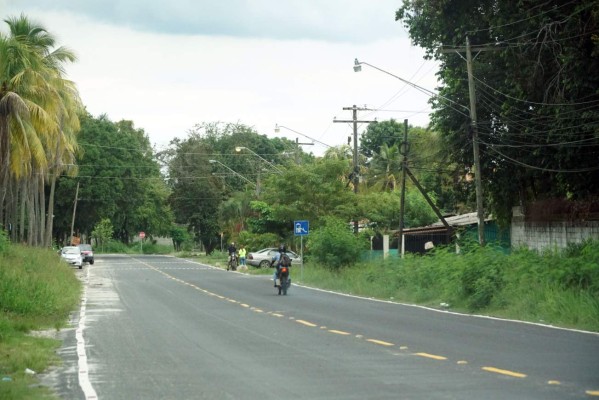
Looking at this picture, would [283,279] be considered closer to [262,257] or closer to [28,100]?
[28,100]

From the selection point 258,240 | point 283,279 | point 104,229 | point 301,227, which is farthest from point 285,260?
point 104,229

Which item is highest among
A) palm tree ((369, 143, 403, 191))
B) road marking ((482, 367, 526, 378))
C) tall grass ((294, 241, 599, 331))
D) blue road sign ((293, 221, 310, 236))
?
palm tree ((369, 143, 403, 191))

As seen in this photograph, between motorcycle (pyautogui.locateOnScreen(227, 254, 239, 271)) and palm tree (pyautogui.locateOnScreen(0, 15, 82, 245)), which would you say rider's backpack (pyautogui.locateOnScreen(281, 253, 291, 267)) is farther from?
motorcycle (pyautogui.locateOnScreen(227, 254, 239, 271))

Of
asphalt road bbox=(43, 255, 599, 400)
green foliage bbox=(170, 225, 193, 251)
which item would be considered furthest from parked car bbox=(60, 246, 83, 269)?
green foliage bbox=(170, 225, 193, 251)

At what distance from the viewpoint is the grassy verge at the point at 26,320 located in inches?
457

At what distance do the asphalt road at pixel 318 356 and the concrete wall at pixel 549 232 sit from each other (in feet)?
39.5

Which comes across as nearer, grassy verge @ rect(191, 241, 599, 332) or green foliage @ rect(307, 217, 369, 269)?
grassy verge @ rect(191, 241, 599, 332)

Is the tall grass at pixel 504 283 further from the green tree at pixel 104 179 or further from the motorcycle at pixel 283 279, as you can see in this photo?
the green tree at pixel 104 179

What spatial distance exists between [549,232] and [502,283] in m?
13.6

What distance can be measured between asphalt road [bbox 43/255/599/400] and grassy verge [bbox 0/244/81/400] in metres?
0.38

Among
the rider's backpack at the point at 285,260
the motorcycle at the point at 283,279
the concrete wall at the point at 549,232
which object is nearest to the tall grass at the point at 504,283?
the motorcycle at the point at 283,279

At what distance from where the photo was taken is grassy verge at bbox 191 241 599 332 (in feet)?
67.8

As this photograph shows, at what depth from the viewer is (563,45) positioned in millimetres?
28125

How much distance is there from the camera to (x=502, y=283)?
2498 centimetres
